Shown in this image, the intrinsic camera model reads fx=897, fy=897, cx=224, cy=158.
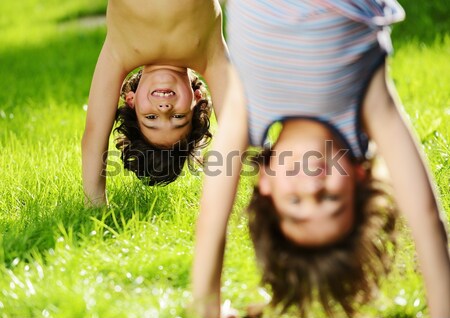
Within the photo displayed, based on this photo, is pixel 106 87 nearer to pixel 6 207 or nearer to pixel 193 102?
pixel 193 102

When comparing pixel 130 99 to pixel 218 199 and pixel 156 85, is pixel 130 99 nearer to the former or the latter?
pixel 156 85

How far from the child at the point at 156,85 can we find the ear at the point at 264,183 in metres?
1.00

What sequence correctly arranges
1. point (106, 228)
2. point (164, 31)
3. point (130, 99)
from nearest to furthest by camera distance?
point (106, 228) → point (164, 31) → point (130, 99)

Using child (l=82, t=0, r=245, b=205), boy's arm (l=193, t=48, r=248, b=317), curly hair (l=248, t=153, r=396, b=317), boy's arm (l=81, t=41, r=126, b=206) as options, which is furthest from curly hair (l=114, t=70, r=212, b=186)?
curly hair (l=248, t=153, r=396, b=317)

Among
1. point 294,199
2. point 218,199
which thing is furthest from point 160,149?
point 294,199

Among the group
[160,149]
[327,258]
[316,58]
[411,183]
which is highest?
[316,58]

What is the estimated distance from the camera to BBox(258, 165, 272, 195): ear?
2396 mm

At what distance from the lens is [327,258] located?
2.32 meters

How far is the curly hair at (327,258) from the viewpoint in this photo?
2326 mm

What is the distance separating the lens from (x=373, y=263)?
2.41 m

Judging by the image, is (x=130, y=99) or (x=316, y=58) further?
(x=130, y=99)

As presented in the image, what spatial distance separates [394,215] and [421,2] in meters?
5.20

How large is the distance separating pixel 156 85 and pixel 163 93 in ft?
0.16

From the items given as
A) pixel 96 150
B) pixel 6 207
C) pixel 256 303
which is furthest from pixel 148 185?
pixel 256 303
